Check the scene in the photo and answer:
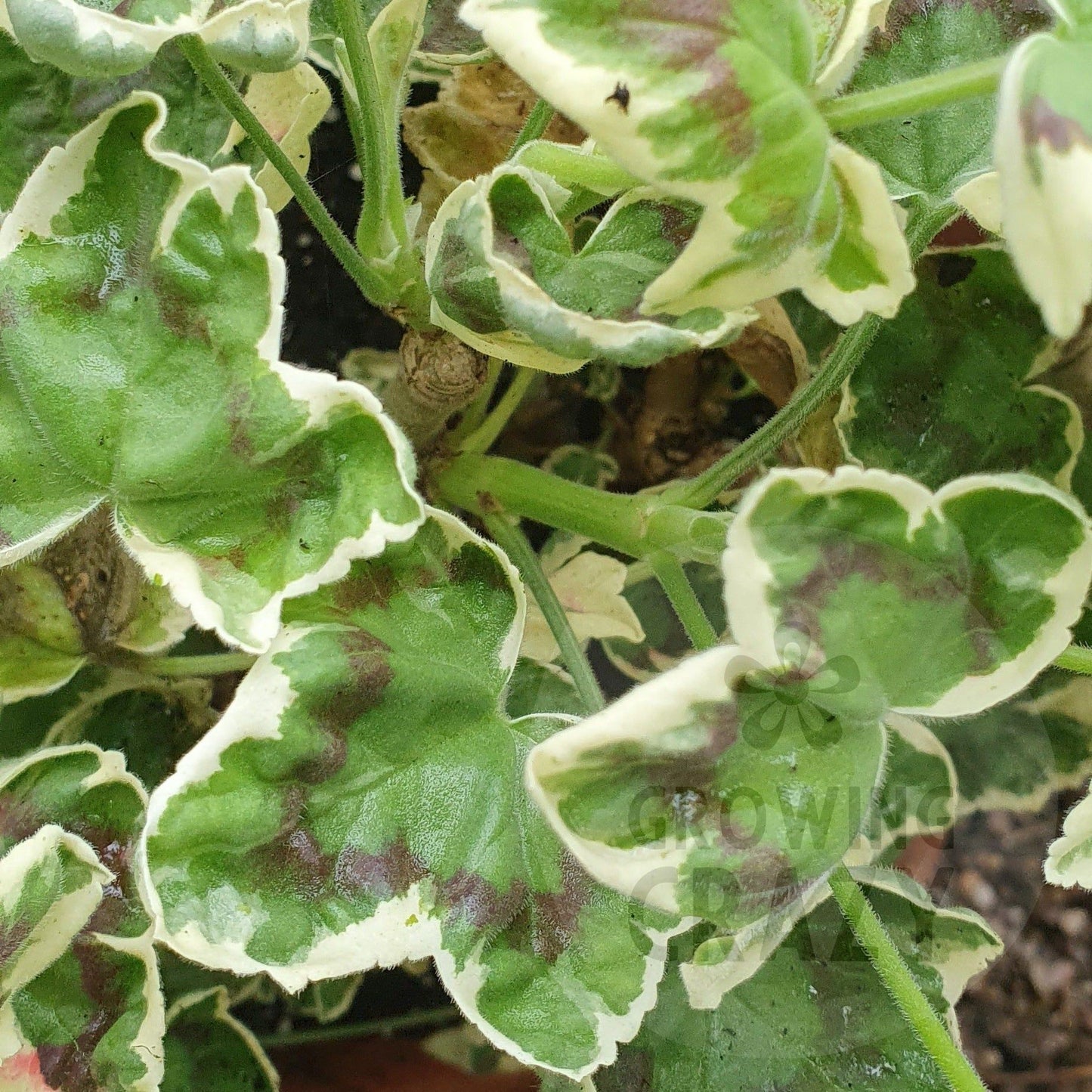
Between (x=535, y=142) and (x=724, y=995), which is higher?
(x=535, y=142)

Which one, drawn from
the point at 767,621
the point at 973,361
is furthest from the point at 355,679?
the point at 973,361

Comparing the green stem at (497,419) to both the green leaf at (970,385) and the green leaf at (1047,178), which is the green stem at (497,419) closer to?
the green leaf at (970,385)

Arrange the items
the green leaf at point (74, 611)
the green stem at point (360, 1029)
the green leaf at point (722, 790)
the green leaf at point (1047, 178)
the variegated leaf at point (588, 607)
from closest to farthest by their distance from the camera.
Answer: the green leaf at point (1047, 178), the green leaf at point (722, 790), the green leaf at point (74, 611), the variegated leaf at point (588, 607), the green stem at point (360, 1029)

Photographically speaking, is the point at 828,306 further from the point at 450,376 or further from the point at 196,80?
the point at 196,80

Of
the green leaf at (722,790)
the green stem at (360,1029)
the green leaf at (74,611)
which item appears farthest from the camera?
the green stem at (360,1029)

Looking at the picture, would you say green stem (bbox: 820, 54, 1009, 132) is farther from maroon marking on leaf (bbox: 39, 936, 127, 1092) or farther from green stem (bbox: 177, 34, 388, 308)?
maroon marking on leaf (bbox: 39, 936, 127, 1092)

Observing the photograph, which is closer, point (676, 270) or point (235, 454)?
point (676, 270)

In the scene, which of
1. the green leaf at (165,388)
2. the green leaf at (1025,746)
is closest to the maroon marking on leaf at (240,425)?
the green leaf at (165,388)
